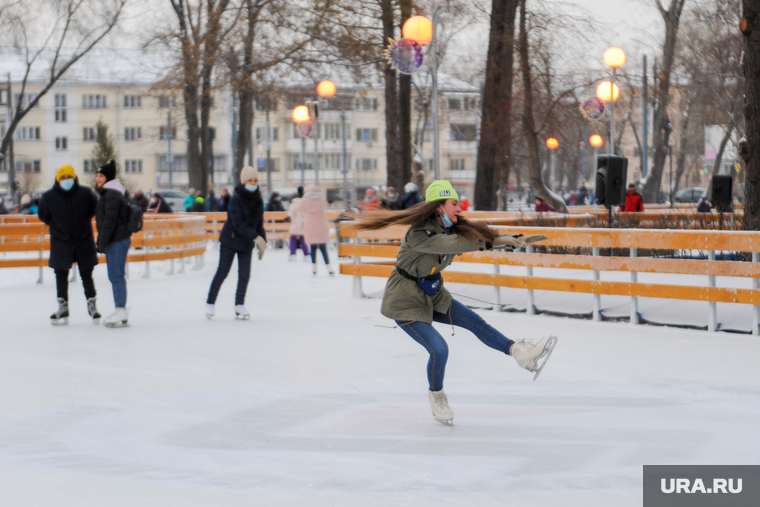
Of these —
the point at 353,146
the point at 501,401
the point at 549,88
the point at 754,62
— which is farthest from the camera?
the point at 353,146

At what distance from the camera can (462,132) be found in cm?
7719

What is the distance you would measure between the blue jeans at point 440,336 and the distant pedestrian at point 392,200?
13.0 meters

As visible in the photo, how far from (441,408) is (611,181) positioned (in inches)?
388

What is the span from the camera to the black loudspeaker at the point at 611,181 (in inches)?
592

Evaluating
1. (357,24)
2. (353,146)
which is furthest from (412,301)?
(353,146)

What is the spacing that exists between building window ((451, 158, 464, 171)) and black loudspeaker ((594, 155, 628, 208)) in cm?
8674

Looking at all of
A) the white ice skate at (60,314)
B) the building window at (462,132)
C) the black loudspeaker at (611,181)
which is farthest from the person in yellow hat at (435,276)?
the building window at (462,132)

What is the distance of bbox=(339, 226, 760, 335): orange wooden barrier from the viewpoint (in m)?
9.42

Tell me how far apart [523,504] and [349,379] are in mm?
3290

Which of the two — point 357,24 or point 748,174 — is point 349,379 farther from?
point 357,24

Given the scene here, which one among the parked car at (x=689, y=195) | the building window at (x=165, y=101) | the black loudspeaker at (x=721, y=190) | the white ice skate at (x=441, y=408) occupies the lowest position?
the parked car at (x=689, y=195)

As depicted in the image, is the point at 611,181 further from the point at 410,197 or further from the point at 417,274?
the point at 417,274

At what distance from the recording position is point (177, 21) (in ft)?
108

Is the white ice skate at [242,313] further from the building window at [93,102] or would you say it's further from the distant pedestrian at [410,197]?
the building window at [93,102]
